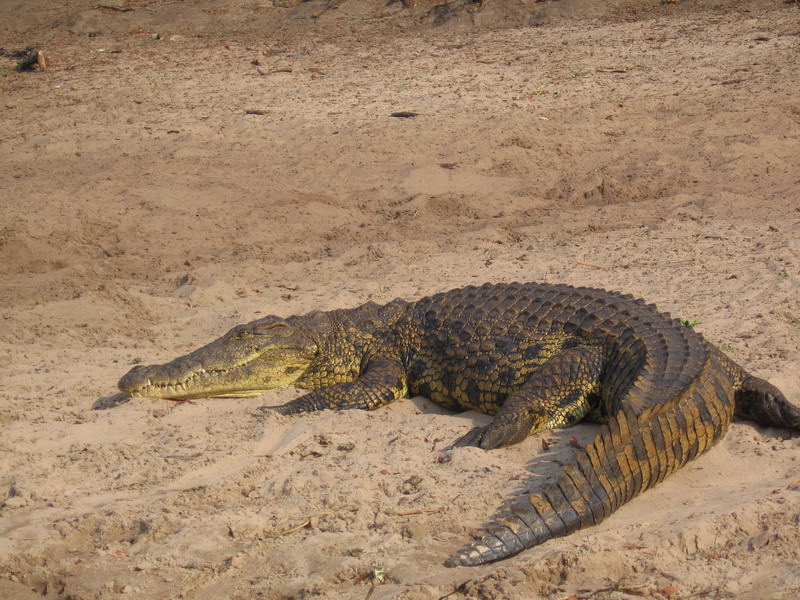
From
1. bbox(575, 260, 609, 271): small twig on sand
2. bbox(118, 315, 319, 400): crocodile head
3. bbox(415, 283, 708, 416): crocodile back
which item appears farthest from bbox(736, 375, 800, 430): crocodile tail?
bbox(118, 315, 319, 400): crocodile head

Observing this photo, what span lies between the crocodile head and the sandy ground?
0.40 ft

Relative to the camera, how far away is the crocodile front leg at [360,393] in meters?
5.14

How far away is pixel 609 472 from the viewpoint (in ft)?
11.8

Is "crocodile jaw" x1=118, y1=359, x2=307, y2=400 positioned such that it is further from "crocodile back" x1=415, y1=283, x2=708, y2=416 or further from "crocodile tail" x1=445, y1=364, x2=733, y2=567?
"crocodile tail" x1=445, y1=364, x2=733, y2=567

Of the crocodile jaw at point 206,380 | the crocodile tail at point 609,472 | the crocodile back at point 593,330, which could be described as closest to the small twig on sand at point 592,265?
the crocodile back at point 593,330

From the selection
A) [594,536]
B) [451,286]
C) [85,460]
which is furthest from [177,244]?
[594,536]

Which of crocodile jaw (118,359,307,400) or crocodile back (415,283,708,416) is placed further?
crocodile jaw (118,359,307,400)

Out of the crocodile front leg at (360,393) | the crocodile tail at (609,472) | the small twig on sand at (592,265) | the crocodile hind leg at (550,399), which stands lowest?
the crocodile front leg at (360,393)

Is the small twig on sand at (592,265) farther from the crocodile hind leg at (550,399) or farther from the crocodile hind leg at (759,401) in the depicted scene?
the crocodile hind leg at (759,401)

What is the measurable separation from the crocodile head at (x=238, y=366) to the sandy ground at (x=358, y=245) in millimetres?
121

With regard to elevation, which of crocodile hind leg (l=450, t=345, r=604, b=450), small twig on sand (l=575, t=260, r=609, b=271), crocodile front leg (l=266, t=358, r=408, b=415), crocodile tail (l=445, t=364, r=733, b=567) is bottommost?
crocodile front leg (l=266, t=358, r=408, b=415)

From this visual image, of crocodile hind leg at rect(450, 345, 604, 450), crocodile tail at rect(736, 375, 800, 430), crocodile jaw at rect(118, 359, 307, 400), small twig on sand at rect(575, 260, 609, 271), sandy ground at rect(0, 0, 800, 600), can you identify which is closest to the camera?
sandy ground at rect(0, 0, 800, 600)

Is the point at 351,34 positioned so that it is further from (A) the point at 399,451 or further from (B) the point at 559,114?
(A) the point at 399,451

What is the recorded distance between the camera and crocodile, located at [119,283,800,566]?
3594mm
